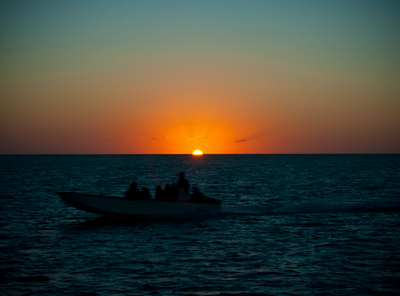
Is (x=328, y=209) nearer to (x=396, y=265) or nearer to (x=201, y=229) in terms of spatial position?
(x=201, y=229)

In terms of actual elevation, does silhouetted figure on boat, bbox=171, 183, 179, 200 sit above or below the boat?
above

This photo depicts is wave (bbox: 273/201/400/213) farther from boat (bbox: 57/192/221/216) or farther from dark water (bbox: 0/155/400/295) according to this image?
boat (bbox: 57/192/221/216)

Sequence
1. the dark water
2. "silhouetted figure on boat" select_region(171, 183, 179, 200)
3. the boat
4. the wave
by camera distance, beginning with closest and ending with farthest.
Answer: the dark water < the boat < "silhouetted figure on boat" select_region(171, 183, 179, 200) < the wave

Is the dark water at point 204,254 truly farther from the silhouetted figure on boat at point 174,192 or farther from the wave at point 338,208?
the silhouetted figure on boat at point 174,192

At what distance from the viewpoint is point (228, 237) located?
773 inches

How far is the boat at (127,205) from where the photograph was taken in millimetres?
24312

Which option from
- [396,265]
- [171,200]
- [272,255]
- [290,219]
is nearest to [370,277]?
[396,265]

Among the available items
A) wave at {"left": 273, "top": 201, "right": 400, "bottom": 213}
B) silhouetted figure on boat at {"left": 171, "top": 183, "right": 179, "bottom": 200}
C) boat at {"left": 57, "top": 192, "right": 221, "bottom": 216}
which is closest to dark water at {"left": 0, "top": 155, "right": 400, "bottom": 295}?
boat at {"left": 57, "top": 192, "right": 221, "bottom": 216}

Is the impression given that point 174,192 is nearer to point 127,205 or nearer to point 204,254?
point 127,205

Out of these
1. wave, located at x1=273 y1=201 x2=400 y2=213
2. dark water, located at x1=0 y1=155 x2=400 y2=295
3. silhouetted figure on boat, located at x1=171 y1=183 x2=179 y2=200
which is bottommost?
dark water, located at x1=0 y1=155 x2=400 y2=295

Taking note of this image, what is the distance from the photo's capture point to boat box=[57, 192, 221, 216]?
24.3m

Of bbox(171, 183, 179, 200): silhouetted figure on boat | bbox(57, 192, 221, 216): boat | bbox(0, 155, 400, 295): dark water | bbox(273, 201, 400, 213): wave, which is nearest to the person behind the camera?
bbox(0, 155, 400, 295): dark water

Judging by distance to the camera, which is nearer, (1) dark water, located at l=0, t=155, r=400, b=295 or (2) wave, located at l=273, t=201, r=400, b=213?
(1) dark water, located at l=0, t=155, r=400, b=295

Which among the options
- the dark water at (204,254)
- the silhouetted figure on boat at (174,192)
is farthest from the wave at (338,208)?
the silhouetted figure on boat at (174,192)
